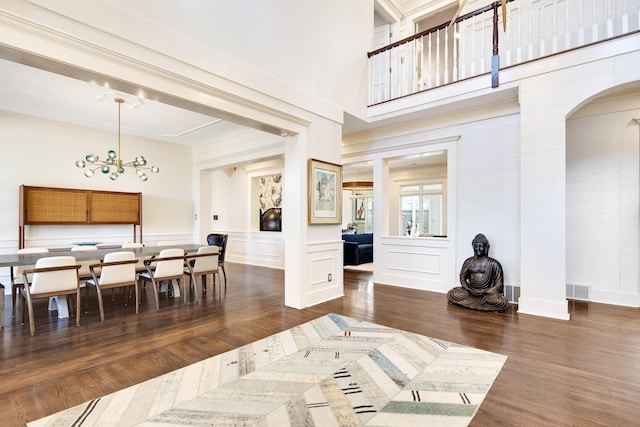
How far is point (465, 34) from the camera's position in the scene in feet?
15.5

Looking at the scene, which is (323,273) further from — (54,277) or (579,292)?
(579,292)

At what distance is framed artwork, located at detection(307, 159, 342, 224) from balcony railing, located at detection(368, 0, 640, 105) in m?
1.78

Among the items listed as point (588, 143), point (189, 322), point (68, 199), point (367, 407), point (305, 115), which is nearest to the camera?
point (367, 407)

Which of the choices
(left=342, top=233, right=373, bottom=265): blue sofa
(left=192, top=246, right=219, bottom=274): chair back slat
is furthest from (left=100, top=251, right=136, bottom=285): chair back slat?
(left=342, top=233, right=373, bottom=265): blue sofa

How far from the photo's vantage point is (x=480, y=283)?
4402 mm

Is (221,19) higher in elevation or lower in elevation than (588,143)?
higher

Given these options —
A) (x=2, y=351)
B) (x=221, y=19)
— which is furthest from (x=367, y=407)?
(x=221, y=19)

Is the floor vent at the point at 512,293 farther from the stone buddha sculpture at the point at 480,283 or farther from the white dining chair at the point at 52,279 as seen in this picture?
the white dining chair at the point at 52,279

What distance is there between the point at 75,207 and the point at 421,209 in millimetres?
9183

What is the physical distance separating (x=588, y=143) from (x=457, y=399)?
180 inches

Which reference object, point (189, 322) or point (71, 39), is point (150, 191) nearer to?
point (189, 322)

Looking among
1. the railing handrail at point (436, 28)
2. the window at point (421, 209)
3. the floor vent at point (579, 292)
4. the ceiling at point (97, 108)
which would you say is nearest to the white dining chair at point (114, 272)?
the ceiling at point (97, 108)

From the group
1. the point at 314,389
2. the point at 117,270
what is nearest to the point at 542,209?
the point at 314,389

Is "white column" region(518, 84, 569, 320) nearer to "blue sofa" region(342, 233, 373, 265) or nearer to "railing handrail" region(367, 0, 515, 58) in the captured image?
"railing handrail" region(367, 0, 515, 58)
